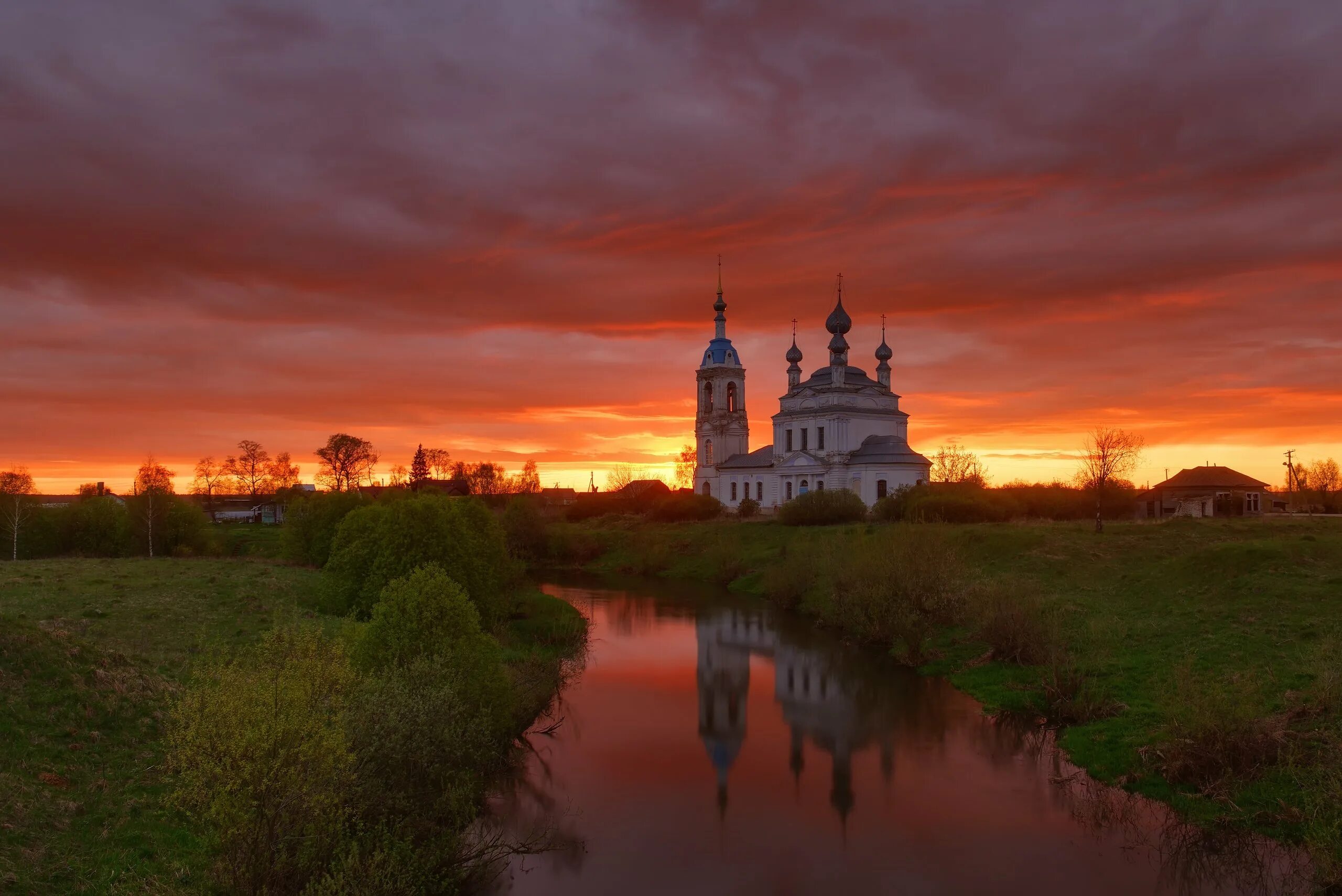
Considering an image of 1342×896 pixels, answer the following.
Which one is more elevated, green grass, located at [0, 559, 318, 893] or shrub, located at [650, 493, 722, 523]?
shrub, located at [650, 493, 722, 523]

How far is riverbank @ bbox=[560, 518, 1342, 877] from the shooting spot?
18.2m

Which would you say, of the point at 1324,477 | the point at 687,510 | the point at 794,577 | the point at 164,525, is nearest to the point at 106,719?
the point at 794,577

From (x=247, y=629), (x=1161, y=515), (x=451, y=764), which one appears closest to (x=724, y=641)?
(x=247, y=629)

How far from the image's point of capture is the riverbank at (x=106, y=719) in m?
13.5

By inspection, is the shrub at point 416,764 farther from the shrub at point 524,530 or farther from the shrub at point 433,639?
the shrub at point 524,530

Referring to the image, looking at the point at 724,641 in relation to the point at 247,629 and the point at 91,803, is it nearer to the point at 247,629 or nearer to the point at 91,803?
the point at 247,629

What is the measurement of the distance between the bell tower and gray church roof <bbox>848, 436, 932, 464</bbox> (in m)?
19.0

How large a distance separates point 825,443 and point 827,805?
203 ft

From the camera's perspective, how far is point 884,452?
76812 millimetres

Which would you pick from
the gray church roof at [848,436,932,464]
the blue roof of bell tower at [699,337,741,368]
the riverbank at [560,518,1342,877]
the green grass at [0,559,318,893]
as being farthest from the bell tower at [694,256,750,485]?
the green grass at [0,559,318,893]

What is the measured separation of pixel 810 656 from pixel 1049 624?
32.1 feet

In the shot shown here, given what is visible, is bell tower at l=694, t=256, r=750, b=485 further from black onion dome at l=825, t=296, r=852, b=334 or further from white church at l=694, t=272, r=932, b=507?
black onion dome at l=825, t=296, r=852, b=334

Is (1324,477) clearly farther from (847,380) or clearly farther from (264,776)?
(264,776)

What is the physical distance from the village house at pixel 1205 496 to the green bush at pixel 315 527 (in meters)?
54.1
